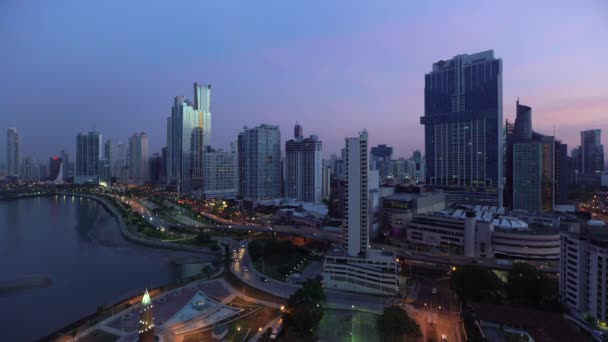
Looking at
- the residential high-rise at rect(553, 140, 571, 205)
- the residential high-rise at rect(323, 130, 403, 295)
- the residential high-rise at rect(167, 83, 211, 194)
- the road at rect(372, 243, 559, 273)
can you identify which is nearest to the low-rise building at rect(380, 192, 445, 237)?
the road at rect(372, 243, 559, 273)

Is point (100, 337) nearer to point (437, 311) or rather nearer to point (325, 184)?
point (437, 311)

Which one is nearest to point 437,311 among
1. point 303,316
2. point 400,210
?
point 303,316

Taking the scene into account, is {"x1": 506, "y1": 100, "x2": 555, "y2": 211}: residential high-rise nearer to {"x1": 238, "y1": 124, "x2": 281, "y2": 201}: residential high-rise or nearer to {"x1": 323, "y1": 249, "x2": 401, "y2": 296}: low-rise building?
{"x1": 323, "y1": 249, "x2": 401, "y2": 296}: low-rise building

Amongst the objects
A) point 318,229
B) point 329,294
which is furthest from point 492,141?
point 329,294

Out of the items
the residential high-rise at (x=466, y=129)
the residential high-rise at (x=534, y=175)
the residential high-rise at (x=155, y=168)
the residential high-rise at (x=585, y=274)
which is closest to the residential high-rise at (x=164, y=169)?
the residential high-rise at (x=155, y=168)

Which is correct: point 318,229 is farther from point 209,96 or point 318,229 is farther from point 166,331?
point 209,96

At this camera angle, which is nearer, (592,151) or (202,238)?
A: (202,238)
